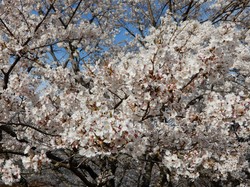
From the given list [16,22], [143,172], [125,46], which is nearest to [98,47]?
[125,46]

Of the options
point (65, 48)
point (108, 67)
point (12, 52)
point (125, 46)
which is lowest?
point (108, 67)

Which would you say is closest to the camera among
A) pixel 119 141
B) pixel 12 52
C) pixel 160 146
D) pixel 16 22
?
pixel 119 141

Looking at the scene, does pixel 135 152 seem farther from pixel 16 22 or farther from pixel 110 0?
pixel 110 0

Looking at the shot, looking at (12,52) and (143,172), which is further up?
(12,52)

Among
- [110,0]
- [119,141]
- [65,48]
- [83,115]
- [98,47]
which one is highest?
[110,0]

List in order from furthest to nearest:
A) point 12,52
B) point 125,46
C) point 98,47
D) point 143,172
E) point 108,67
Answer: point 125,46, point 98,47, point 143,172, point 12,52, point 108,67

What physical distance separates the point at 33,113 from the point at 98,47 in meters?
8.41

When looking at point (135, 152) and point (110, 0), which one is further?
point (110, 0)

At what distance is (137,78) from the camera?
9.89ft

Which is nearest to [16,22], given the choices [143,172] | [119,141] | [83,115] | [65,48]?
[65,48]

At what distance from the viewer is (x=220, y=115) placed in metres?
3.28

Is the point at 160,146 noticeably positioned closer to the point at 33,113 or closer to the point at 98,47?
the point at 33,113

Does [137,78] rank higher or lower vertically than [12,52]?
lower

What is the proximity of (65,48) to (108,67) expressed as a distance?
6512 mm
